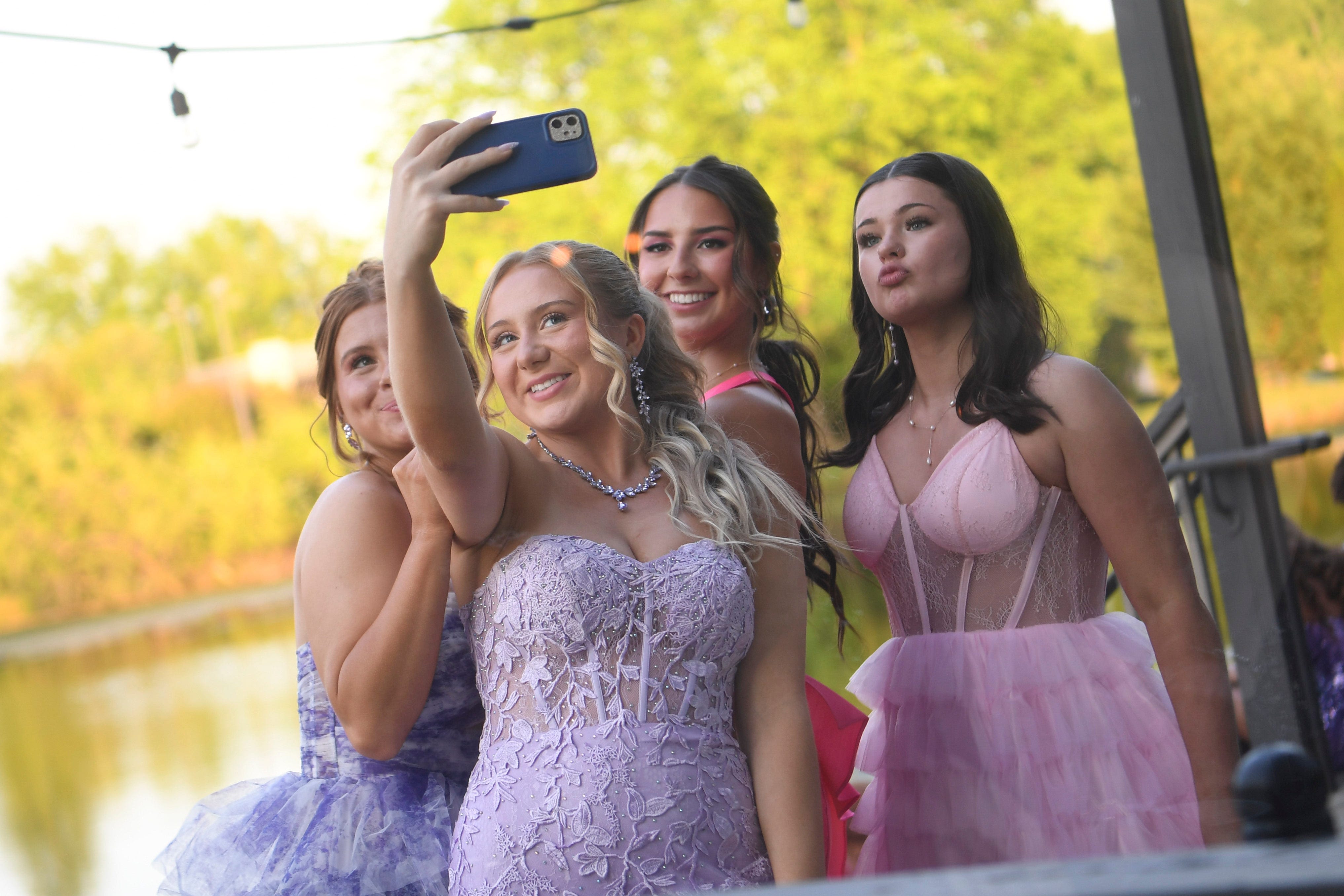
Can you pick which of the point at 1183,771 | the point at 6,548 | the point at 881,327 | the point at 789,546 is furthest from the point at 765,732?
the point at 6,548

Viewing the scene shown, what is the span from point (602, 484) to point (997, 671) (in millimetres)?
769

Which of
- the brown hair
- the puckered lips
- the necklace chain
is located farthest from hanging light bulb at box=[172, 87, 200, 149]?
the puckered lips

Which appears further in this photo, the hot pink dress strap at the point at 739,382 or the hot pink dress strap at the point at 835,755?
the hot pink dress strap at the point at 739,382

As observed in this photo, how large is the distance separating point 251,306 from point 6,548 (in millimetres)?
5031

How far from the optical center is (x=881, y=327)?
7.22ft

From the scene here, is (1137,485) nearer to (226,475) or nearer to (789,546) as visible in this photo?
(789,546)

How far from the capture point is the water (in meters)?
10.6

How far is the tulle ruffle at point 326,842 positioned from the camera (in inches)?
71.3

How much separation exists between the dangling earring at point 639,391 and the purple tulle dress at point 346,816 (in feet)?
1.47

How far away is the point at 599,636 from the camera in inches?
63.4

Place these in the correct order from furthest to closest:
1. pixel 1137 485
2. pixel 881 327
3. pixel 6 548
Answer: pixel 6 548, pixel 881 327, pixel 1137 485

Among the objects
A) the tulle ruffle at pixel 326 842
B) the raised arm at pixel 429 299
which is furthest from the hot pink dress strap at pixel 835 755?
the raised arm at pixel 429 299

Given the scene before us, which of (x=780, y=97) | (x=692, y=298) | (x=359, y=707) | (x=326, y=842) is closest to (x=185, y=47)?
(x=692, y=298)

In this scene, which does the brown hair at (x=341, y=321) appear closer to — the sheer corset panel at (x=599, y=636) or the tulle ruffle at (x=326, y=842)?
the sheer corset panel at (x=599, y=636)
